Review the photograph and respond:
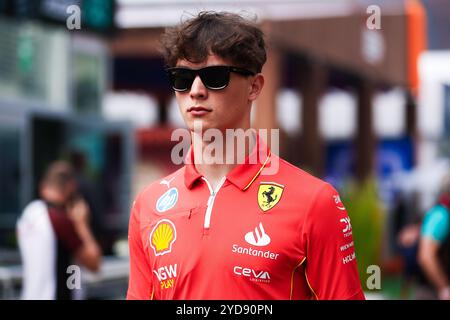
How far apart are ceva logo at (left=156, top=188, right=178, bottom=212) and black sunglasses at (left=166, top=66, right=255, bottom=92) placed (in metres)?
0.33

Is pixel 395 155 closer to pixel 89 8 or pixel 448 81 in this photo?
pixel 448 81

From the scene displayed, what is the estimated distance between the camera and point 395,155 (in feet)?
81.3

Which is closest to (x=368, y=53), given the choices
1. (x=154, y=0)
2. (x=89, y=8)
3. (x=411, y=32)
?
(x=411, y=32)

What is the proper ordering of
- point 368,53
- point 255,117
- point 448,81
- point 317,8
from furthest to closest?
point 448,81 < point 368,53 < point 317,8 < point 255,117

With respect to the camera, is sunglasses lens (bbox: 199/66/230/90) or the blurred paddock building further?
the blurred paddock building

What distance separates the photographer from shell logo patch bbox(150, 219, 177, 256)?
2910 millimetres

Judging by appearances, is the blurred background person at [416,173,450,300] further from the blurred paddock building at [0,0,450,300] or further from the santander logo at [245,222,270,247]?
the santander logo at [245,222,270,247]

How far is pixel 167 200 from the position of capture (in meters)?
3.05

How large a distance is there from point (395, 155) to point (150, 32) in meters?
9.52

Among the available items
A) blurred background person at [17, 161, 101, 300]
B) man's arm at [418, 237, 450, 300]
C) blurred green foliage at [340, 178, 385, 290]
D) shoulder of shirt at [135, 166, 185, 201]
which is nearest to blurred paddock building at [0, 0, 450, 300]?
blurred green foliage at [340, 178, 385, 290]

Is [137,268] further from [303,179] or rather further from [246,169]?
[303,179]

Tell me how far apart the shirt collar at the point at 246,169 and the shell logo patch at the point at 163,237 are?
142mm

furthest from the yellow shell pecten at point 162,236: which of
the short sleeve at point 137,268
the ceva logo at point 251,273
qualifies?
the ceva logo at point 251,273

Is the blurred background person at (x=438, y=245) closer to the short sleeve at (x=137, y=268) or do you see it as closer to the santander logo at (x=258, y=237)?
the short sleeve at (x=137, y=268)
